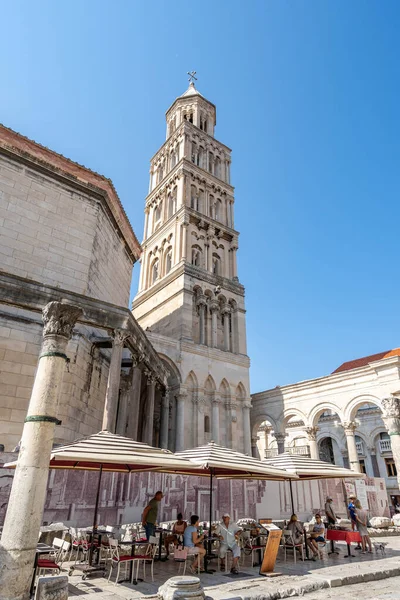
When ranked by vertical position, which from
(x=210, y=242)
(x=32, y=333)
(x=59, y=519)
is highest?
(x=210, y=242)

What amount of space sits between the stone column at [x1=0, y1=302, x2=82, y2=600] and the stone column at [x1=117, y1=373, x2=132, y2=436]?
10935 mm

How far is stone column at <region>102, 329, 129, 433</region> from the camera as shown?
38.2ft

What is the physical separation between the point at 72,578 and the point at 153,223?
30.6m

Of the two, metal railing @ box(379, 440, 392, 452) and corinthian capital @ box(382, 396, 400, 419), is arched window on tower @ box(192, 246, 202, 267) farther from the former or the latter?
metal railing @ box(379, 440, 392, 452)

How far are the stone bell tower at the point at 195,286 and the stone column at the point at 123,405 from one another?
445 centimetres

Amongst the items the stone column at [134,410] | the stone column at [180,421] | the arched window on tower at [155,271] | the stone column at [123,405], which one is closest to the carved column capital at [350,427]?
the stone column at [180,421]

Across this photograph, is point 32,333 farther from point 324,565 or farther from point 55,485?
point 324,565

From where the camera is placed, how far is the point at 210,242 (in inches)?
1202

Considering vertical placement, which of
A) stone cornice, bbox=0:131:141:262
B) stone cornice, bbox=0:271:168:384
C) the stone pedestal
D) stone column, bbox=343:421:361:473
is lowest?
the stone pedestal

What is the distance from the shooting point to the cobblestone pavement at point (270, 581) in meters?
6.02

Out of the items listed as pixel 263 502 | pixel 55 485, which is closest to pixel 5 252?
pixel 55 485

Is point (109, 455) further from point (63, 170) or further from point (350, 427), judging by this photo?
point (350, 427)

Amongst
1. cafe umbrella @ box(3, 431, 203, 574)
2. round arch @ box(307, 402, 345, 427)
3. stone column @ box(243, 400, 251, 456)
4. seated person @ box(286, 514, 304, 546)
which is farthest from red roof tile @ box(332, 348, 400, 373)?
cafe umbrella @ box(3, 431, 203, 574)

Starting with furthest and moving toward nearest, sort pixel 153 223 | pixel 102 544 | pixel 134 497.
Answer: pixel 153 223 → pixel 134 497 → pixel 102 544
